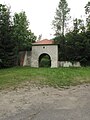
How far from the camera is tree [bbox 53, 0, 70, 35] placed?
1895 inches

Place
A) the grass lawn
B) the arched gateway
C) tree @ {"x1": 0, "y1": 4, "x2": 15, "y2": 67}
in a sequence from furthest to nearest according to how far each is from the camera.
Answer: the arched gateway → tree @ {"x1": 0, "y1": 4, "x2": 15, "y2": 67} → the grass lawn

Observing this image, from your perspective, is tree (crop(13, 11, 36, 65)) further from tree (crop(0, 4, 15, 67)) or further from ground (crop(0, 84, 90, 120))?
ground (crop(0, 84, 90, 120))

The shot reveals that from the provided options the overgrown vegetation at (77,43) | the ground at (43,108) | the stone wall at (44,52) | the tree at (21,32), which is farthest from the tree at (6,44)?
the ground at (43,108)

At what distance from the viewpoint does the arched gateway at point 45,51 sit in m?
39.5

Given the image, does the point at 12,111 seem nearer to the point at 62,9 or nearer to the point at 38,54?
the point at 38,54

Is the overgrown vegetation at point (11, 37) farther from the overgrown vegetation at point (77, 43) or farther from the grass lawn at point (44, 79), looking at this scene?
the grass lawn at point (44, 79)

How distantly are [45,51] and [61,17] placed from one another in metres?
11.5

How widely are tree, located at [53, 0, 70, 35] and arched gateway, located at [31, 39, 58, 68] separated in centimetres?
868

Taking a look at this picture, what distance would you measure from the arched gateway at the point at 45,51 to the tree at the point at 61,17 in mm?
8683

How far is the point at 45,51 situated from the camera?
40.0 m

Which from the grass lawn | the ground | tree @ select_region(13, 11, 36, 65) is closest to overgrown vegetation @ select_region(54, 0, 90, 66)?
tree @ select_region(13, 11, 36, 65)

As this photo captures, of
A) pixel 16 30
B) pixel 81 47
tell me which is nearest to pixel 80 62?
pixel 81 47

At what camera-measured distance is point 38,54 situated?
4025cm

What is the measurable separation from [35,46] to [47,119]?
33.3 m
